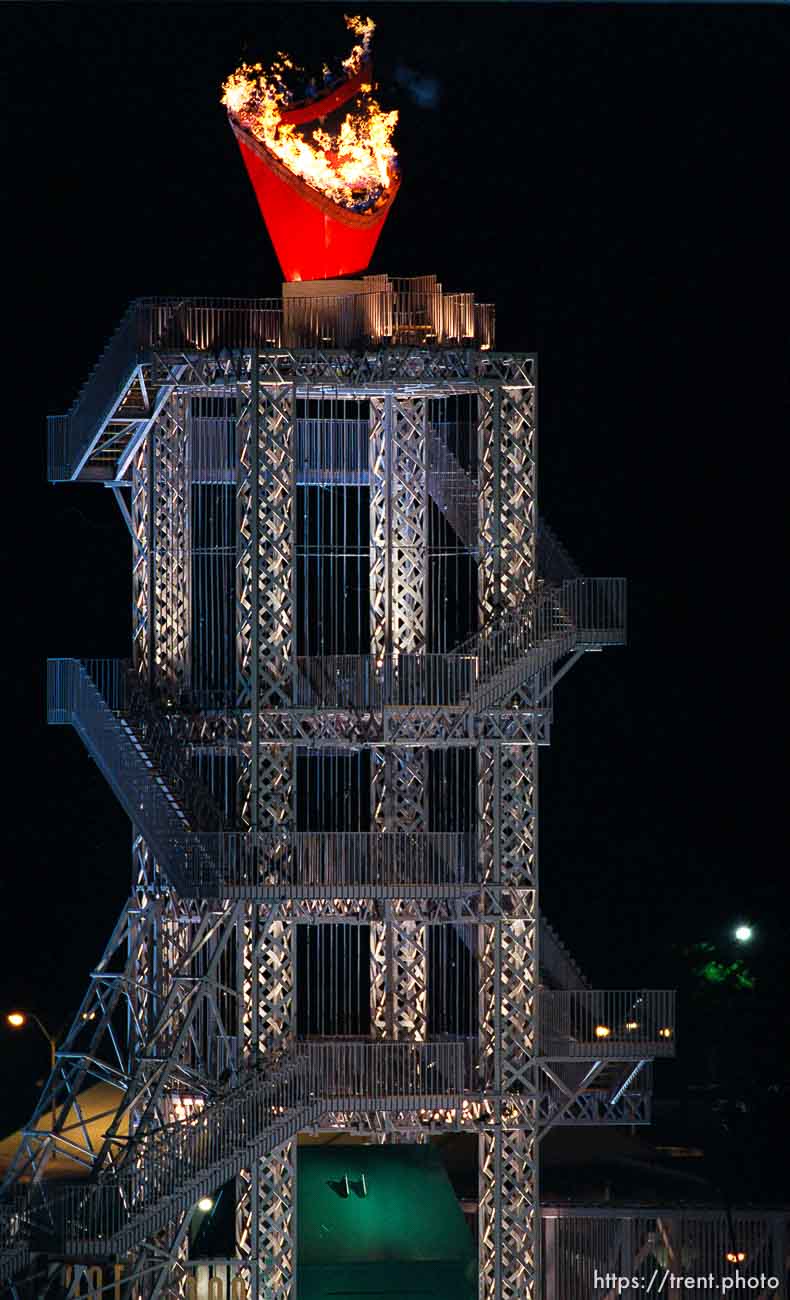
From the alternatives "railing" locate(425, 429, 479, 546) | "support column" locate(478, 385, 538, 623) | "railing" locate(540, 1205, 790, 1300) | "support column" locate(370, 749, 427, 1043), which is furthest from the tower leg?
"railing" locate(425, 429, 479, 546)

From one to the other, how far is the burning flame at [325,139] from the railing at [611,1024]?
1589 centimetres

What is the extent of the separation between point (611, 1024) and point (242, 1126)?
816 centimetres

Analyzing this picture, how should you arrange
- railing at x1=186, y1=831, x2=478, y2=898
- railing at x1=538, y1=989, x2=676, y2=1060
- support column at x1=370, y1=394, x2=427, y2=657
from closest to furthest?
railing at x1=186, y1=831, x2=478, y2=898, railing at x1=538, y1=989, x2=676, y2=1060, support column at x1=370, y1=394, x2=427, y2=657

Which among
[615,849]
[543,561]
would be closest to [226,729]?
[543,561]

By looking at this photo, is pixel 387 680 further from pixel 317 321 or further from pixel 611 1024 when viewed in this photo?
pixel 611 1024

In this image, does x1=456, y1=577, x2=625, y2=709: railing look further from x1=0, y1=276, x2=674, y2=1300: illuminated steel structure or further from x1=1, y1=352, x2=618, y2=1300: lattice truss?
x1=1, y1=352, x2=618, y2=1300: lattice truss

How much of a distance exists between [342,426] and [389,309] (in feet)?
19.0

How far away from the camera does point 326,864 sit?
5447 centimetres

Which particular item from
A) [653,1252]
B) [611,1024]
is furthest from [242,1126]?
[653,1252]

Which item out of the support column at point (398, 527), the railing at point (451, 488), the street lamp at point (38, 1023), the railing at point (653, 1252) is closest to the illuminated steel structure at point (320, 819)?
the support column at point (398, 527)

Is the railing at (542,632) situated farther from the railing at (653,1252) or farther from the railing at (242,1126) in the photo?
the railing at (653,1252)

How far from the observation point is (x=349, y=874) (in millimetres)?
54594

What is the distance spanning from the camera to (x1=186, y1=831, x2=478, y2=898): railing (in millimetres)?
53938

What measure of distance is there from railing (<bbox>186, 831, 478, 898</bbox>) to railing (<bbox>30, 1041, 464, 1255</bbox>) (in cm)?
301
